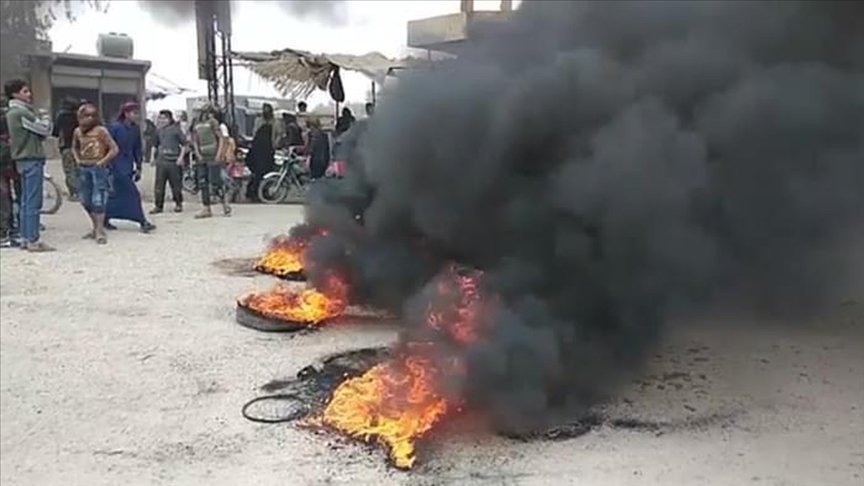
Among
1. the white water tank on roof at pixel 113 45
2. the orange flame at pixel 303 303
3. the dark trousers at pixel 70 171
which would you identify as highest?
the white water tank on roof at pixel 113 45

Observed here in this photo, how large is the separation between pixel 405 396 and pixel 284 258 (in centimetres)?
395

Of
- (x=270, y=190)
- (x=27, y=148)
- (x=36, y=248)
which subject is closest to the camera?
(x=27, y=148)

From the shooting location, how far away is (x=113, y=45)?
2722 cm

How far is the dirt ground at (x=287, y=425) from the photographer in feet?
12.4

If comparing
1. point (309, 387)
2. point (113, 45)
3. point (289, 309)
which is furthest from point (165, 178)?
point (113, 45)

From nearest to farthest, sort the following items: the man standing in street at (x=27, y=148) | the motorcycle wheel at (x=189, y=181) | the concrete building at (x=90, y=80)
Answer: the man standing in street at (x=27, y=148), the motorcycle wheel at (x=189, y=181), the concrete building at (x=90, y=80)

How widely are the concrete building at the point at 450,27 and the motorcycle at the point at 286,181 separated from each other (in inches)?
111

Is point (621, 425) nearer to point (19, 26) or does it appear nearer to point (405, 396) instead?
point (405, 396)

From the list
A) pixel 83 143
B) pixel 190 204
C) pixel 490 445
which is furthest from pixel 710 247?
pixel 190 204

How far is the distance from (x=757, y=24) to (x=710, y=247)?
58.8 inches

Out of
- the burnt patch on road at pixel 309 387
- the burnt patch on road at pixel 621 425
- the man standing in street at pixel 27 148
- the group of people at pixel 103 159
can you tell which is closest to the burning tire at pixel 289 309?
the burnt patch on road at pixel 309 387

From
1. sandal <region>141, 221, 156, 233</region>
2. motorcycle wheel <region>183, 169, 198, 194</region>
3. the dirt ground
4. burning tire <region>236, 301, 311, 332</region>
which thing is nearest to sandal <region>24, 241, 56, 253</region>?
the dirt ground

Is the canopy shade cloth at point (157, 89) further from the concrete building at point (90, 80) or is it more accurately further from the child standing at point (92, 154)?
the child standing at point (92, 154)

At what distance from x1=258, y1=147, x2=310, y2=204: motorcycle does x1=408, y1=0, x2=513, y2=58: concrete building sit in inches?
111
